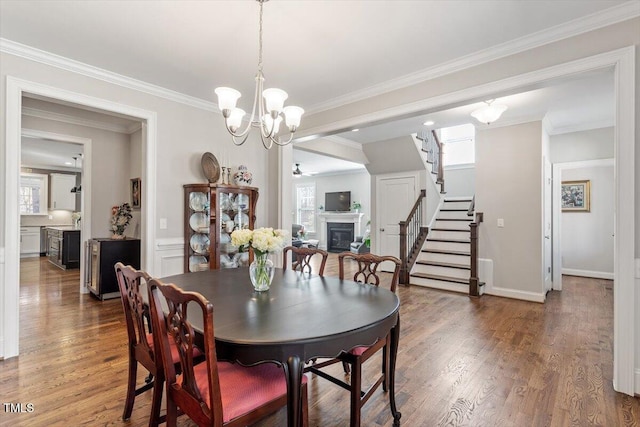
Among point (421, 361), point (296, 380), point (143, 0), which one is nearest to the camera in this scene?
point (296, 380)

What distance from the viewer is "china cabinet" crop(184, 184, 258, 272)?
3770 millimetres

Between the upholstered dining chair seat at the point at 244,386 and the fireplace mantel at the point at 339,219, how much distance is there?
868 centimetres

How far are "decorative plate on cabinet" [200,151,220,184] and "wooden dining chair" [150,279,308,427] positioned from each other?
2.68m

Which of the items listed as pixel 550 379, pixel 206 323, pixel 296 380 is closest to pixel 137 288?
pixel 206 323

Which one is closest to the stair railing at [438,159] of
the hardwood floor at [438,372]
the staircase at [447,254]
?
the staircase at [447,254]

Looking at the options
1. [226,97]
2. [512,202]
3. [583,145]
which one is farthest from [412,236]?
[226,97]

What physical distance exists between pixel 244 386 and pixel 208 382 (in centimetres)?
24

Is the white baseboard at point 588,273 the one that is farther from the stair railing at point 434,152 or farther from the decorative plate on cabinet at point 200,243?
the decorative plate on cabinet at point 200,243

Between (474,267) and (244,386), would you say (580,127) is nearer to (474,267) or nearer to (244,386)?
(474,267)

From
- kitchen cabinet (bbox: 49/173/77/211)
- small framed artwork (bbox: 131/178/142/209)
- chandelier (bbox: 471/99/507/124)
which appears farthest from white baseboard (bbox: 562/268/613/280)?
kitchen cabinet (bbox: 49/173/77/211)

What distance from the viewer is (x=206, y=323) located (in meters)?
1.12

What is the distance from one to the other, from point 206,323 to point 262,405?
0.51 meters

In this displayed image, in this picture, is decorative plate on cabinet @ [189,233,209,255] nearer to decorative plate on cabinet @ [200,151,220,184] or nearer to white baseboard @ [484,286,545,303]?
decorative plate on cabinet @ [200,151,220,184]

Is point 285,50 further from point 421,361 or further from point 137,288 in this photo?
point 421,361
